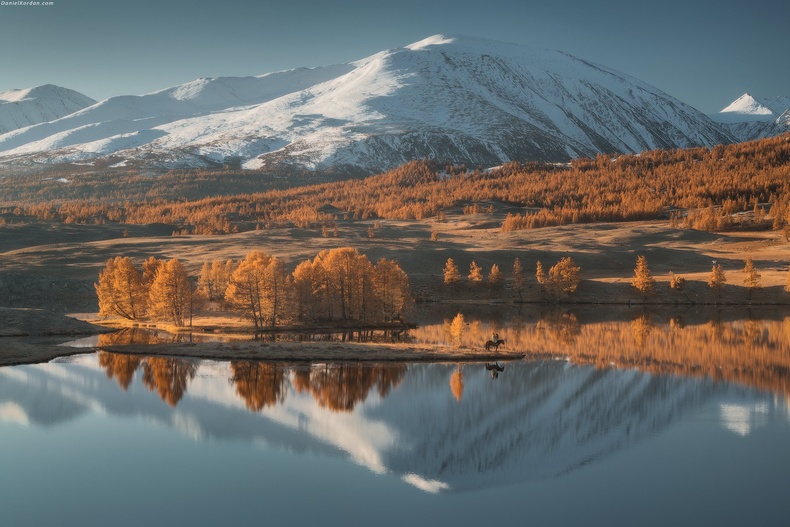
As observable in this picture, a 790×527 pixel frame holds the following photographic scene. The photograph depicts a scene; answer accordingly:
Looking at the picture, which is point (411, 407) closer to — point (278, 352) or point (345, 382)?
point (345, 382)

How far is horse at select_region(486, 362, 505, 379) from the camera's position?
68.8 m

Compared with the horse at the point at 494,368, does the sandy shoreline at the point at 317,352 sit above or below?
above

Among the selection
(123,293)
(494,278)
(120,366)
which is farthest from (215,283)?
(494,278)

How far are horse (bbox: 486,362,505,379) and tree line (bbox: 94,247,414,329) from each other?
35903 millimetres

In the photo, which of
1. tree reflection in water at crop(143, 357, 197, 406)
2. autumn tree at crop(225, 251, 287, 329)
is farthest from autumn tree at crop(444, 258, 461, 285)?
tree reflection in water at crop(143, 357, 197, 406)

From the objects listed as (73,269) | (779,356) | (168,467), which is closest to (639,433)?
(168,467)

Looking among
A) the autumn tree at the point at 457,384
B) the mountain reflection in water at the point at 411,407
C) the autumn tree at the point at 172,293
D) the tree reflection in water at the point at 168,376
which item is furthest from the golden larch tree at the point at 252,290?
the autumn tree at the point at 457,384

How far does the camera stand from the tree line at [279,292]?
10050cm

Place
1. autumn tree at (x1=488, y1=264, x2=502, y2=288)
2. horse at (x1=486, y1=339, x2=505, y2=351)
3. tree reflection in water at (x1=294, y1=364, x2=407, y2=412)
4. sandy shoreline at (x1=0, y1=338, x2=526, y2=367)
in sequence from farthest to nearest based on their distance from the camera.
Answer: autumn tree at (x1=488, y1=264, x2=502, y2=288), horse at (x1=486, y1=339, x2=505, y2=351), sandy shoreline at (x1=0, y1=338, x2=526, y2=367), tree reflection in water at (x1=294, y1=364, x2=407, y2=412)

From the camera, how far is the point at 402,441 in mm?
49500

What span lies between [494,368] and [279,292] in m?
38.2

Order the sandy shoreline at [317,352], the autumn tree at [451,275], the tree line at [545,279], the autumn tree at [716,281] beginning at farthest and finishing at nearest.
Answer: the autumn tree at [451,275], the tree line at [545,279], the autumn tree at [716,281], the sandy shoreline at [317,352]

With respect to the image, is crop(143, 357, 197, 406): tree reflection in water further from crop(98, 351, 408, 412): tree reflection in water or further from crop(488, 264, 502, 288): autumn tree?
crop(488, 264, 502, 288): autumn tree

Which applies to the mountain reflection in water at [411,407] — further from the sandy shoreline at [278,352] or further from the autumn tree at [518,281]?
the autumn tree at [518,281]
